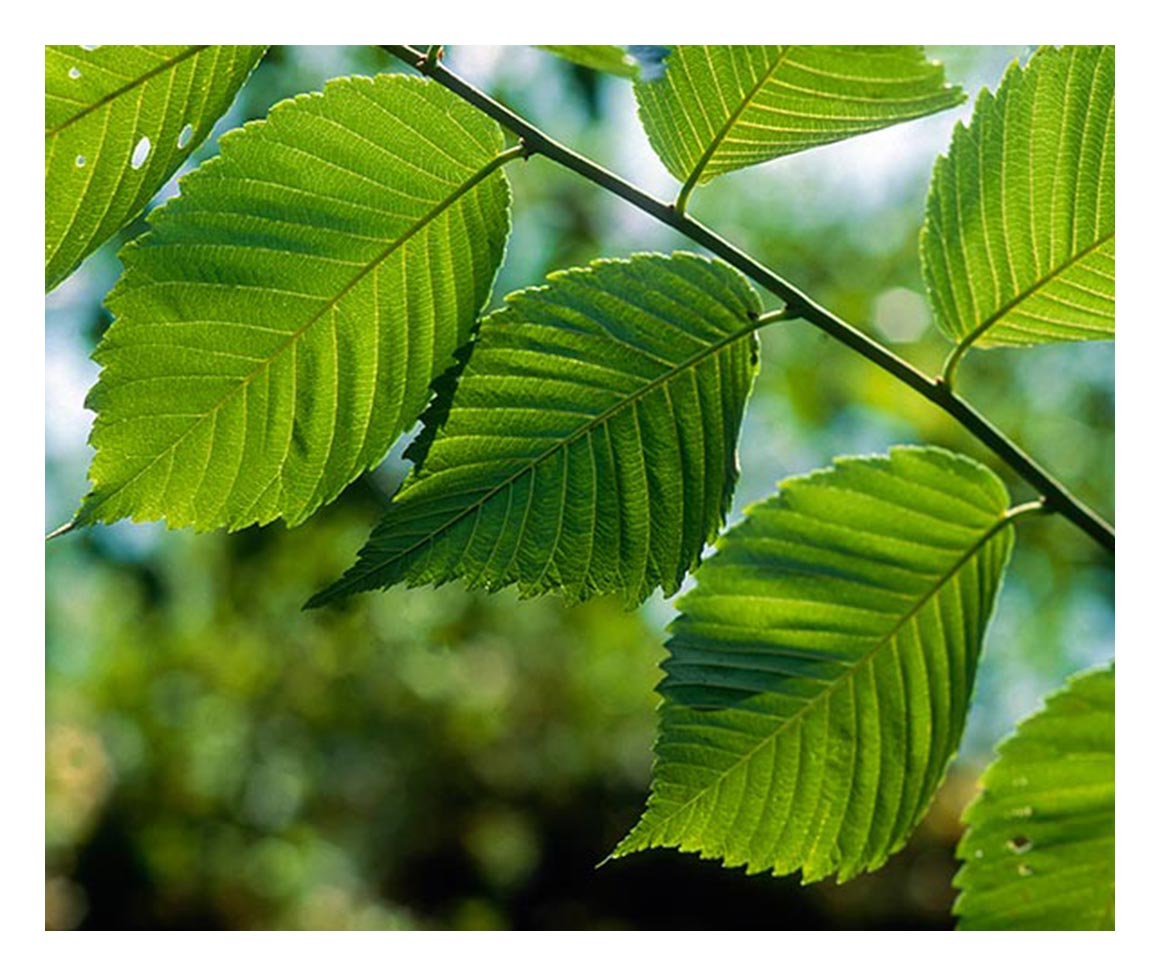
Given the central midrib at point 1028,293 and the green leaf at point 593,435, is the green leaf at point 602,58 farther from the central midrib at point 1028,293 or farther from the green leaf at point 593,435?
the central midrib at point 1028,293

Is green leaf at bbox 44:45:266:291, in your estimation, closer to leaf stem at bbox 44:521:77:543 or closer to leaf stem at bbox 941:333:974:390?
leaf stem at bbox 44:521:77:543

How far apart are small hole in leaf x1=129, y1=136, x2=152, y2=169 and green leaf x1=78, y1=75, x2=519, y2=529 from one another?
0.06 feet

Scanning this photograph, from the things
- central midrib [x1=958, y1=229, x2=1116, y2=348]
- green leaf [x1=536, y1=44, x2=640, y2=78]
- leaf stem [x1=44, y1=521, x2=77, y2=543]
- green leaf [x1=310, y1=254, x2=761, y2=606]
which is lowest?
leaf stem [x1=44, y1=521, x2=77, y2=543]

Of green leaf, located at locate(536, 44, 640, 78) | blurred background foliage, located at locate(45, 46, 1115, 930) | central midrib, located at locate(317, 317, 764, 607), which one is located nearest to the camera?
green leaf, located at locate(536, 44, 640, 78)

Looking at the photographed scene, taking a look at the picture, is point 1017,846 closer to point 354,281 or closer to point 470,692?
point 354,281

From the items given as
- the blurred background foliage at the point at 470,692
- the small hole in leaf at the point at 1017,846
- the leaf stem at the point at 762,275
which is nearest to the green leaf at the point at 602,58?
the leaf stem at the point at 762,275

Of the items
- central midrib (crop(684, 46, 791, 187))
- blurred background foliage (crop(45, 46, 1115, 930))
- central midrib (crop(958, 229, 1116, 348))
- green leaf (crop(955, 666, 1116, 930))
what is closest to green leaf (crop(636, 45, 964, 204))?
central midrib (crop(684, 46, 791, 187))

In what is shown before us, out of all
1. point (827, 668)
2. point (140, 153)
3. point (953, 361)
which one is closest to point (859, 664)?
point (827, 668)

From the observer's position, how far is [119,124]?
19.5 inches

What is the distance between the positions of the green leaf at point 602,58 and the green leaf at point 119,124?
169 millimetres

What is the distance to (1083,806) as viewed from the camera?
524mm

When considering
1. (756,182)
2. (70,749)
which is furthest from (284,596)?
(756,182)

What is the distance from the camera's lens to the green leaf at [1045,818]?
52cm

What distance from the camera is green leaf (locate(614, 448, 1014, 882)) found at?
52 centimetres
